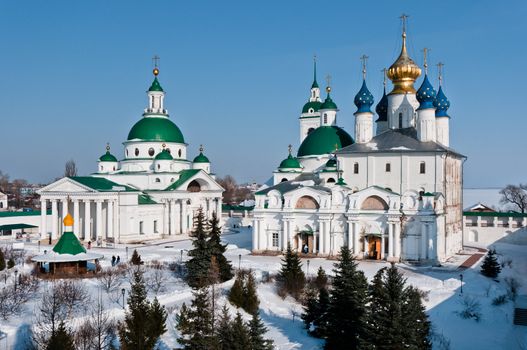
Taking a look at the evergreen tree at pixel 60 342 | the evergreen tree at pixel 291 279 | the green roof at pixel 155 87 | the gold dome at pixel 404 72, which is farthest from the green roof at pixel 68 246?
the green roof at pixel 155 87

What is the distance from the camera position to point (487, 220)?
134ft

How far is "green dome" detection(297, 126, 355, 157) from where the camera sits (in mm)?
39594

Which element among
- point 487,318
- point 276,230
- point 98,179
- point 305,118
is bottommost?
point 487,318

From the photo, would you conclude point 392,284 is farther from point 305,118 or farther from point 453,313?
Answer: point 305,118

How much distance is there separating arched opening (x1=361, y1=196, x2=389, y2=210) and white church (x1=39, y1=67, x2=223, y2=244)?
53.2 ft

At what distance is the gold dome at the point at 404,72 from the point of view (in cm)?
3509

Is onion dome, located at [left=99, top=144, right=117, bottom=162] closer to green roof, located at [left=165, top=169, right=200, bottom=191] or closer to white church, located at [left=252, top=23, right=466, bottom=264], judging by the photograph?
green roof, located at [left=165, top=169, right=200, bottom=191]

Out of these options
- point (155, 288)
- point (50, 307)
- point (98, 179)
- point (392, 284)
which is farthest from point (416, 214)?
point (98, 179)

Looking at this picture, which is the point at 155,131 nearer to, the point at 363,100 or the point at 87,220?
the point at 87,220

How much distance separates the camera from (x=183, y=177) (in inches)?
1674

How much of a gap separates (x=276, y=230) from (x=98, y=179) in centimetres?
1408

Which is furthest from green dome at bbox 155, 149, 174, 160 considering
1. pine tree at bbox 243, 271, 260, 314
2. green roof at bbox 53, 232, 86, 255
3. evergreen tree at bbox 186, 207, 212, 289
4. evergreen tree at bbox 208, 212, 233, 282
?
pine tree at bbox 243, 271, 260, 314

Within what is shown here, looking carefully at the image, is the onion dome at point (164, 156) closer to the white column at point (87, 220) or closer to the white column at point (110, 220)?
the white column at point (110, 220)

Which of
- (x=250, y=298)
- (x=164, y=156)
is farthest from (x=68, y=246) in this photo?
(x=164, y=156)
